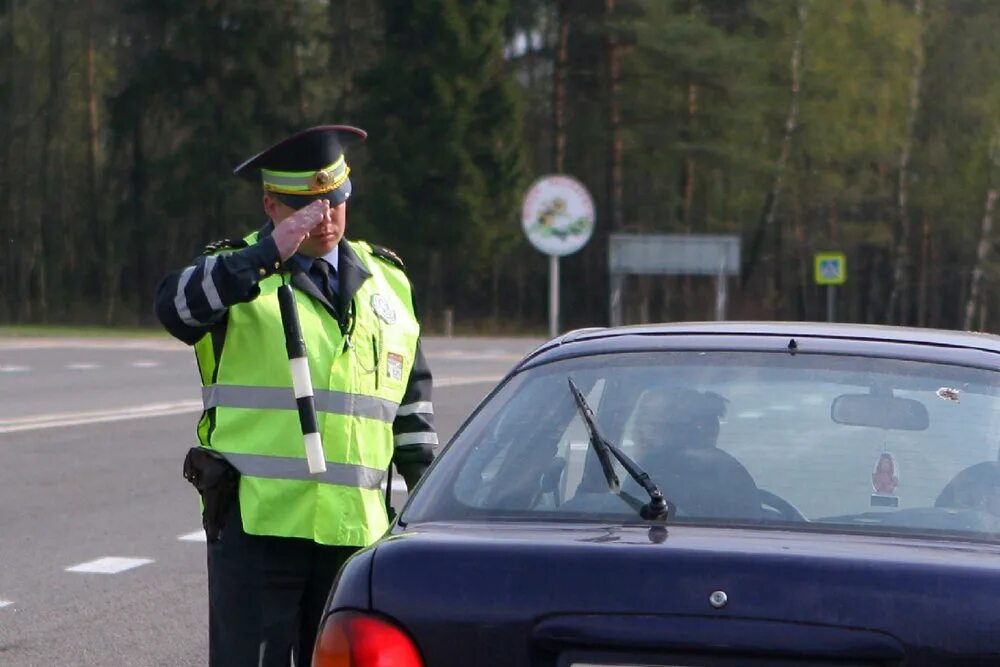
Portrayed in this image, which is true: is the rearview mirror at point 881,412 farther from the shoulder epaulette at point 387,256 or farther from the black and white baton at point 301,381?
the shoulder epaulette at point 387,256

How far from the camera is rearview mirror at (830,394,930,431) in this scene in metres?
3.69

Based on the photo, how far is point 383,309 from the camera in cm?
460

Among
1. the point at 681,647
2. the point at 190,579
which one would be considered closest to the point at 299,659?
the point at 681,647

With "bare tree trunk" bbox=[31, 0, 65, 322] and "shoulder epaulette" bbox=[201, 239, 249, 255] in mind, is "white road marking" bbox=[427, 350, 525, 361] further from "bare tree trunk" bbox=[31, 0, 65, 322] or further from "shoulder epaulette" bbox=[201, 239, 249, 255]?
"bare tree trunk" bbox=[31, 0, 65, 322]

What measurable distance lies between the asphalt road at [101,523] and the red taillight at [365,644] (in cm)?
386

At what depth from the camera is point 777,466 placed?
3.63m

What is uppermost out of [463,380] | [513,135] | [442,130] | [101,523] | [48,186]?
[442,130]

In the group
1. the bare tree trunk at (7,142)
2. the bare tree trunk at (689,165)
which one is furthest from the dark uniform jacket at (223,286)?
the bare tree trunk at (7,142)

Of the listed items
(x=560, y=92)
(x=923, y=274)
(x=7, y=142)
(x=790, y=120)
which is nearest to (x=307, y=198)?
(x=560, y=92)

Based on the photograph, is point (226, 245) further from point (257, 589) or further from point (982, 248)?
point (982, 248)

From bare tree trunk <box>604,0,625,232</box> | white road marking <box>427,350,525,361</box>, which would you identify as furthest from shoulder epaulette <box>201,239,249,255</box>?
bare tree trunk <box>604,0,625,232</box>

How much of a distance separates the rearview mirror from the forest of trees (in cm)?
5068

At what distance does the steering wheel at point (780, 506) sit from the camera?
11.3ft

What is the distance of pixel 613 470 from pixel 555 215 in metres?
18.9
